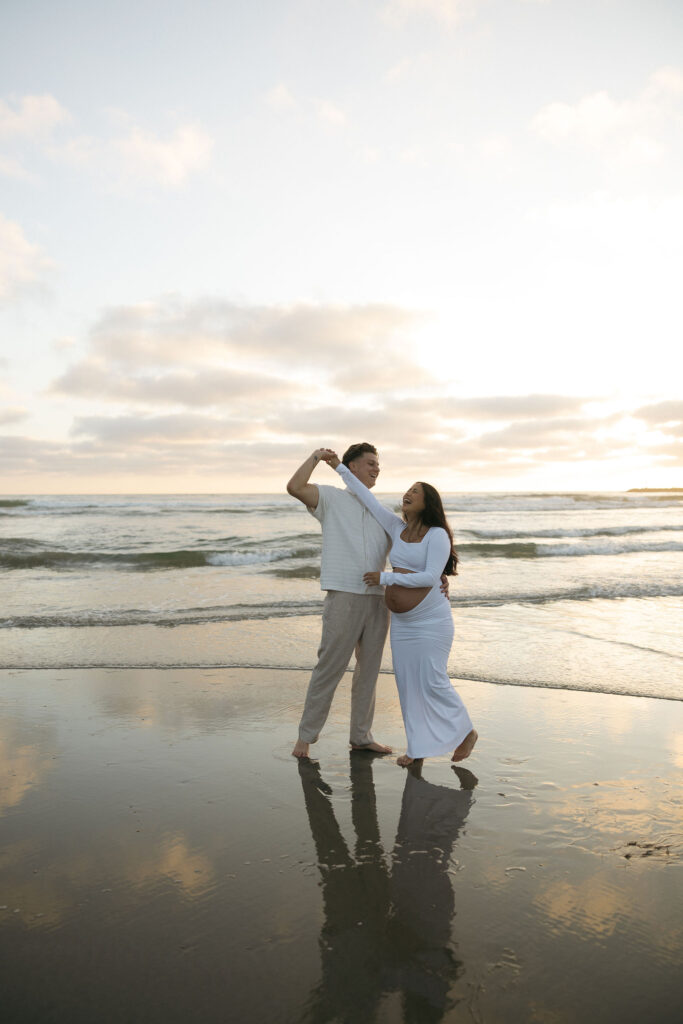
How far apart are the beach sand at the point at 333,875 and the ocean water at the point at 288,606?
2.12 m

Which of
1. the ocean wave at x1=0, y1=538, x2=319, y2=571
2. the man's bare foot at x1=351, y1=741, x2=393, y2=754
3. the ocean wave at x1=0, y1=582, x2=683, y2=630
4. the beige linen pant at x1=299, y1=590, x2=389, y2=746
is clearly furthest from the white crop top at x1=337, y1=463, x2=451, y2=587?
the ocean wave at x1=0, y1=538, x2=319, y2=571

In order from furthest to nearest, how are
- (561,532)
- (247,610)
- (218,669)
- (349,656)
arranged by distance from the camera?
(561,532)
(247,610)
(218,669)
(349,656)

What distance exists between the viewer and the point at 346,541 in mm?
4617

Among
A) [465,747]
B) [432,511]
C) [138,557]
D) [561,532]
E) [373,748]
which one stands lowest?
[373,748]

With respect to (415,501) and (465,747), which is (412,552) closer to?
(415,501)

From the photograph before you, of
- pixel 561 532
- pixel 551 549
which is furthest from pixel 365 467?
pixel 561 532

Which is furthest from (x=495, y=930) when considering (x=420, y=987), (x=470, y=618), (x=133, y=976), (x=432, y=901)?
(x=470, y=618)

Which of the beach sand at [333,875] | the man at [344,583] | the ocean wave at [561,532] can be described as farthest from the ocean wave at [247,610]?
the ocean wave at [561,532]

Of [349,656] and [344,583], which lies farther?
[349,656]

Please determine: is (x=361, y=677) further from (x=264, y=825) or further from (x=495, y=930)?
(x=495, y=930)

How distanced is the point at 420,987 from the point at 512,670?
199 inches

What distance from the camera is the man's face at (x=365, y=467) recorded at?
185 inches

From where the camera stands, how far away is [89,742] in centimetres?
490

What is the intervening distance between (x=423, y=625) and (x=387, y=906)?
6.42ft
